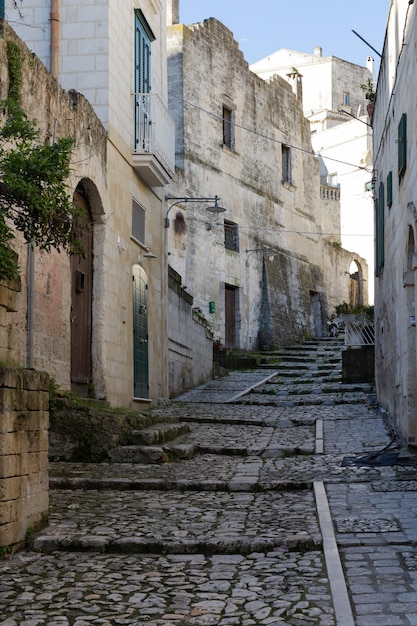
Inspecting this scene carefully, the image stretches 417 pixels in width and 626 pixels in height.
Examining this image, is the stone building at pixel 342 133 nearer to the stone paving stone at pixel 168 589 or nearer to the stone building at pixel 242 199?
the stone building at pixel 242 199

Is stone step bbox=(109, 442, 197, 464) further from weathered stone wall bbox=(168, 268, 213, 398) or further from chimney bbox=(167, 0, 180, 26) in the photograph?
chimney bbox=(167, 0, 180, 26)

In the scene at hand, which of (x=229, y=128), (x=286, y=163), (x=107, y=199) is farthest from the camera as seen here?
(x=286, y=163)

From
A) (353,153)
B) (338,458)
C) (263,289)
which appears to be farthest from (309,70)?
(338,458)

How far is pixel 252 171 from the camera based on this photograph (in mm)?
30734

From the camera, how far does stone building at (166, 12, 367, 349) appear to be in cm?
2634

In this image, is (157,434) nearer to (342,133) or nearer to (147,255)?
(147,255)

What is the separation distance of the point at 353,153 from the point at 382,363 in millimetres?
36899

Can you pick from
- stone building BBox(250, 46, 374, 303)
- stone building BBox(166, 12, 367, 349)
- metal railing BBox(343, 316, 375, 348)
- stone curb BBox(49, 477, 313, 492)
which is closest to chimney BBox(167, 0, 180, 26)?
stone building BBox(166, 12, 367, 349)

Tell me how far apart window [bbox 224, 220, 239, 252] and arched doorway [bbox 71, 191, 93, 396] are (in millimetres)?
16003

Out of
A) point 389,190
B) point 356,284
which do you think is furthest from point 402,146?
point 356,284

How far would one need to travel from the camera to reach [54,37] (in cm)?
1334

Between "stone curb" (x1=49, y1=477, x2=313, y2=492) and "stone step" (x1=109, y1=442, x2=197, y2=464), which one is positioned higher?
"stone step" (x1=109, y1=442, x2=197, y2=464)

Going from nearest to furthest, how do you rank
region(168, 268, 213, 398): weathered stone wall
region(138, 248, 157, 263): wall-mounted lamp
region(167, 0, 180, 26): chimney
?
region(138, 248, 157, 263): wall-mounted lamp, region(168, 268, 213, 398): weathered stone wall, region(167, 0, 180, 26): chimney

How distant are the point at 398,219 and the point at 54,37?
20.3 ft
